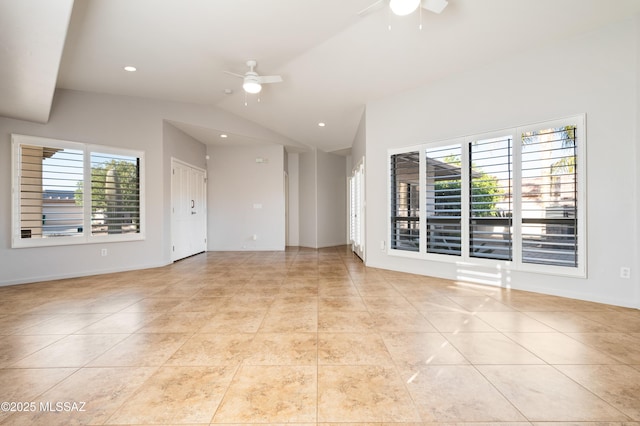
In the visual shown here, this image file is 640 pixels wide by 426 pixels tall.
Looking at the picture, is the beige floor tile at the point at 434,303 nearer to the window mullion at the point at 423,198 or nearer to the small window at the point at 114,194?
the window mullion at the point at 423,198

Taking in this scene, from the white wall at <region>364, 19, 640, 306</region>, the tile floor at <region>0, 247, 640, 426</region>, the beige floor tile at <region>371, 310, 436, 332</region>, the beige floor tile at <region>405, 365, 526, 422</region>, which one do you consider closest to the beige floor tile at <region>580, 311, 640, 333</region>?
the tile floor at <region>0, 247, 640, 426</region>

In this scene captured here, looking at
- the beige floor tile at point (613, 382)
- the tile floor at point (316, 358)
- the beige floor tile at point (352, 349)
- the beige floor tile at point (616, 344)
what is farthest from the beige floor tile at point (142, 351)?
the beige floor tile at point (616, 344)

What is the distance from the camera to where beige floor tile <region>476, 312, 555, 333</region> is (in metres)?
2.56

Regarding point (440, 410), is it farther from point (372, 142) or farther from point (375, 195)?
point (372, 142)

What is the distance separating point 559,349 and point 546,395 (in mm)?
762

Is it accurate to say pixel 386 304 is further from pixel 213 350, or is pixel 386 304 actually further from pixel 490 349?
pixel 213 350

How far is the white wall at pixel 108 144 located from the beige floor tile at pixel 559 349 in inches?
226

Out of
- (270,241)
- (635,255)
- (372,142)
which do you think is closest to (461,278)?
(635,255)

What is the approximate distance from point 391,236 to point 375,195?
2.64 feet

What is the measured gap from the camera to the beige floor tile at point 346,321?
2.59 meters

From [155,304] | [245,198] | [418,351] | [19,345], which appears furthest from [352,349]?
[245,198]

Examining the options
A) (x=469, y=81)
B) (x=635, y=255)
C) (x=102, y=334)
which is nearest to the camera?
(x=102, y=334)

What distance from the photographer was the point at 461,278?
427 centimetres

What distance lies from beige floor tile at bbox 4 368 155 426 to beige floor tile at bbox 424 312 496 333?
232 cm
